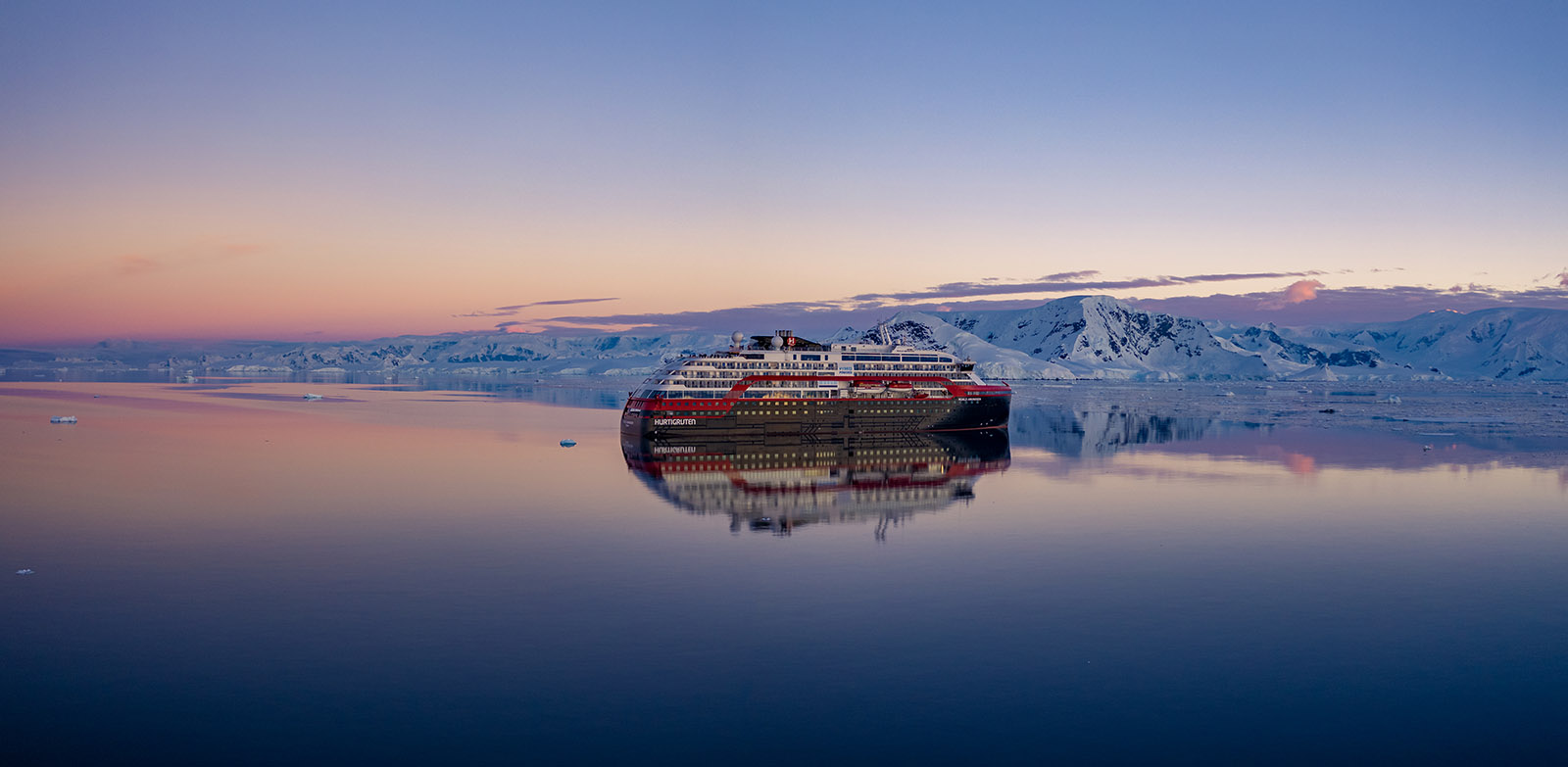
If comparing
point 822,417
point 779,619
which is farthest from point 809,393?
point 779,619

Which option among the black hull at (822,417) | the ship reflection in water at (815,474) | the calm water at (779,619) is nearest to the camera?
the calm water at (779,619)

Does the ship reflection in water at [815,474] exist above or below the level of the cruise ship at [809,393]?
below

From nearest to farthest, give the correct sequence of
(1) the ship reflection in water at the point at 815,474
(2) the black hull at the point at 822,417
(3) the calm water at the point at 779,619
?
(3) the calm water at the point at 779,619 < (1) the ship reflection in water at the point at 815,474 < (2) the black hull at the point at 822,417

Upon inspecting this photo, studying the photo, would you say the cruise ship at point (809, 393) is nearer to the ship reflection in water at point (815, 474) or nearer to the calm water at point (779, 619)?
the ship reflection in water at point (815, 474)

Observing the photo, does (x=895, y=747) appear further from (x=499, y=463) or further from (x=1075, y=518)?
(x=499, y=463)

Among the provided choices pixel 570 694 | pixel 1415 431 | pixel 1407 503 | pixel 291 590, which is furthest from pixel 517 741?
pixel 1415 431

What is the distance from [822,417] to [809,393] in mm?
2167

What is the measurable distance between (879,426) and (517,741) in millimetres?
63262

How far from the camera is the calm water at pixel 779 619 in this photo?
1617 cm

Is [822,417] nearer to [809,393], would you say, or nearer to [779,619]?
[809,393]

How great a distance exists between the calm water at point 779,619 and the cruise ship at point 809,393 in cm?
→ 2038

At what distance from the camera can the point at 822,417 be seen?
74.8 m

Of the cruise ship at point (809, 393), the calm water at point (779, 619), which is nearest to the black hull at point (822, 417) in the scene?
the cruise ship at point (809, 393)

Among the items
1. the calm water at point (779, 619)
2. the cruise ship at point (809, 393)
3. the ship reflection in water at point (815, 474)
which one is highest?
the cruise ship at point (809, 393)
